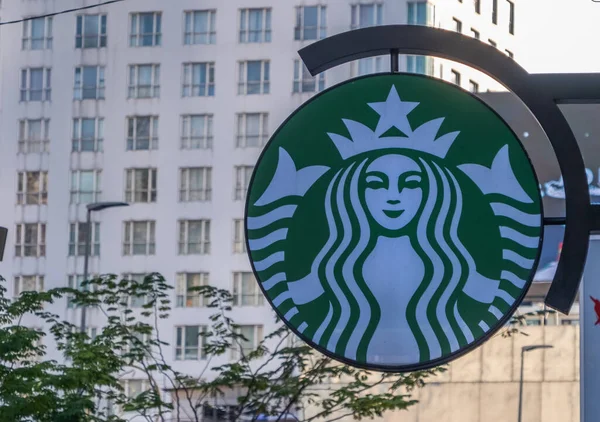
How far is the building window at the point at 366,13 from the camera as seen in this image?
66.4 m

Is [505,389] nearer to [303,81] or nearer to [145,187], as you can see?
[303,81]

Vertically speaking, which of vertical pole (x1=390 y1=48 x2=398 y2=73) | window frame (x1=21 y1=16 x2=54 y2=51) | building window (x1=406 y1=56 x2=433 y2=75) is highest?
window frame (x1=21 y1=16 x2=54 y2=51)

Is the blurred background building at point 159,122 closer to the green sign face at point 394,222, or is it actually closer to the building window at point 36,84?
the building window at point 36,84

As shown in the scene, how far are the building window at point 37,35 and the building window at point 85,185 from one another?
6.77 m

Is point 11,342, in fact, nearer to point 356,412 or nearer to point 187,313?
point 356,412

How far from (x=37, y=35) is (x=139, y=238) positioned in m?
11.8

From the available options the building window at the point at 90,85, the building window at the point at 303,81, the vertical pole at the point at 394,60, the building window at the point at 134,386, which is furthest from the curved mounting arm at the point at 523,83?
the building window at the point at 90,85

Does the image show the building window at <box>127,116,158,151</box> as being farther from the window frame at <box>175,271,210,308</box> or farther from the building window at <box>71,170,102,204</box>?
the window frame at <box>175,271,210,308</box>

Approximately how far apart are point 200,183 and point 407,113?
63.6 m

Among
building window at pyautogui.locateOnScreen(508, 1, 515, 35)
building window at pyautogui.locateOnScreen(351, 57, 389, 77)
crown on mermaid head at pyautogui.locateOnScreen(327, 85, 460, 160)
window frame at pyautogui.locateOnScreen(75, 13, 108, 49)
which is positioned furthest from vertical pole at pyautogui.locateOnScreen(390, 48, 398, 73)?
building window at pyautogui.locateOnScreen(508, 1, 515, 35)

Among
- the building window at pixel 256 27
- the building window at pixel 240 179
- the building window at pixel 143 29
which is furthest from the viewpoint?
the building window at pixel 143 29

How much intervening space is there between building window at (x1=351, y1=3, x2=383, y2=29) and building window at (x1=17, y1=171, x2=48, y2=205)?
17.5 meters

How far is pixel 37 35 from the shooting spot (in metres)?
69.8

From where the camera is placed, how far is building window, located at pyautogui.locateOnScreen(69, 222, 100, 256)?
6738 cm
